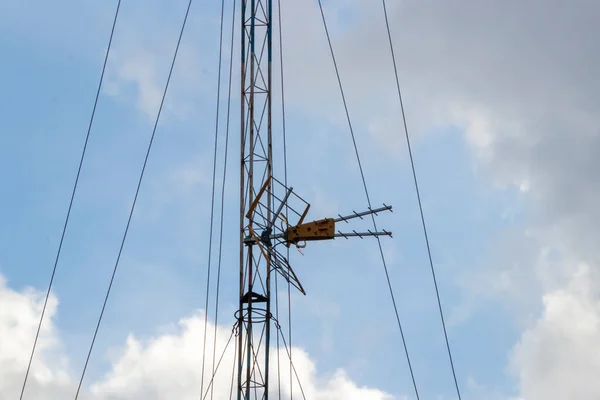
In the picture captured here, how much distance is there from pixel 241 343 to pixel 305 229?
4553 mm

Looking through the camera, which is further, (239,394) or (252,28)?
(252,28)

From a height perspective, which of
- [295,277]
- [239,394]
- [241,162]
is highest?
[241,162]

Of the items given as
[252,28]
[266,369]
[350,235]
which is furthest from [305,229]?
[252,28]

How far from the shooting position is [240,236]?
→ 168 ft

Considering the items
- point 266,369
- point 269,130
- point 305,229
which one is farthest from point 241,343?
point 269,130

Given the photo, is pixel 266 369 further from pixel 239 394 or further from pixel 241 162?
pixel 241 162

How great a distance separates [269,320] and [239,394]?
9.44 feet

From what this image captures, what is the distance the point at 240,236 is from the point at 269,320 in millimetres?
3152

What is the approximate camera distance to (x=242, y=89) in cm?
5350

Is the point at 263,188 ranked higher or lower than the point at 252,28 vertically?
lower

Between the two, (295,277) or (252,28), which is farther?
(252,28)

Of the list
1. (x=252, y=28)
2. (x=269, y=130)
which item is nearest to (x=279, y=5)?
(x=252, y=28)

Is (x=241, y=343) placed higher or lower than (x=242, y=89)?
lower

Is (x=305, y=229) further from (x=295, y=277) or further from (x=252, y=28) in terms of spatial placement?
(x=252, y=28)
